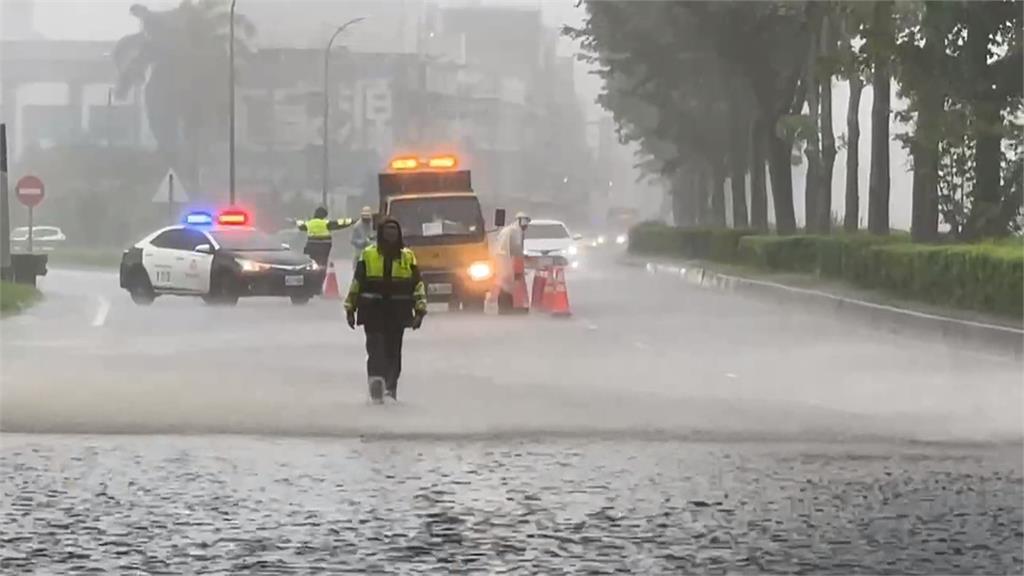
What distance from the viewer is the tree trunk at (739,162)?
58.7 meters

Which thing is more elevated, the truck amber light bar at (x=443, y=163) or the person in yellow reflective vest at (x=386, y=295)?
the truck amber light bar at (x=443, y=163)

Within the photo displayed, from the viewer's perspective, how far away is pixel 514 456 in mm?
13531

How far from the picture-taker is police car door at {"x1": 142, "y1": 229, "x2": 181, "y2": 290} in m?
34.5

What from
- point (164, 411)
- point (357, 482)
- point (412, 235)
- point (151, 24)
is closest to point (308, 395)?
point (164, 411)

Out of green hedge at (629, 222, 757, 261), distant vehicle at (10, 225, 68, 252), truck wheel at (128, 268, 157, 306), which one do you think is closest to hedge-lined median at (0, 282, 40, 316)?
truck wheel at (128, 268, 157, 306)

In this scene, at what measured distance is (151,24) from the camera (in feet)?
239

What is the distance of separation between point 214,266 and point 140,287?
1.86m

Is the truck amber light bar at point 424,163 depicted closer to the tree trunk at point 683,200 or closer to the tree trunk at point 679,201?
the tree trunk at point 683,200

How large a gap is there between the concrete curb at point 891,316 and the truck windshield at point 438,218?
5469 millimetres

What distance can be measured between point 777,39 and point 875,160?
1035 centimetres

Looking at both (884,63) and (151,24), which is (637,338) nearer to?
(884,63)

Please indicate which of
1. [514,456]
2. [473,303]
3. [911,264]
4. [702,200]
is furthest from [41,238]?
[514,456]

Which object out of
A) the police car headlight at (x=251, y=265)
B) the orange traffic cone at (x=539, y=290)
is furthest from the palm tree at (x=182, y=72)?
the orange traffic cone at (x=539, y=290)

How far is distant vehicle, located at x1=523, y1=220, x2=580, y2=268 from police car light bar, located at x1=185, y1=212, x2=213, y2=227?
716 inches
